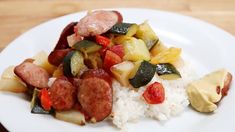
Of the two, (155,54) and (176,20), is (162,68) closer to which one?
(155,54)

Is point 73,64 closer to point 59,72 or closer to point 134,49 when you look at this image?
point 59,72

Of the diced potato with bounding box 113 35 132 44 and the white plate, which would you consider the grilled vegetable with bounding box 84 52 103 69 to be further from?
the white plate

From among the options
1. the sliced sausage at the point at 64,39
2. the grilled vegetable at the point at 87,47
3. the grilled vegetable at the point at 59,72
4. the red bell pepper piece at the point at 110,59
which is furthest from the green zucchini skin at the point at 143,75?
the sliced sausage at the point at 64,39

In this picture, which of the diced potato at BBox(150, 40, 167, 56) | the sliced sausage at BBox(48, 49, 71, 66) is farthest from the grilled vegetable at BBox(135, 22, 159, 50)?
the sliced sausage at BBox(48, 49, 71, 66)

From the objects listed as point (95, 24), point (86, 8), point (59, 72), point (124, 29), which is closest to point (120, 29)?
point (124, 29)

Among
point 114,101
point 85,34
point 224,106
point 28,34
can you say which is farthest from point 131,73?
point 28,34

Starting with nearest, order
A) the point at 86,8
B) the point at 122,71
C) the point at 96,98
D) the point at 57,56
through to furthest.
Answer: the point at 96,98 → the point at 122,71 → the point at 57,56 → the point at 86,8

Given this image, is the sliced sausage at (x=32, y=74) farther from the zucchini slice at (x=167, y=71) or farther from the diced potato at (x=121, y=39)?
the zucchini slice at (x=167, y=71)
